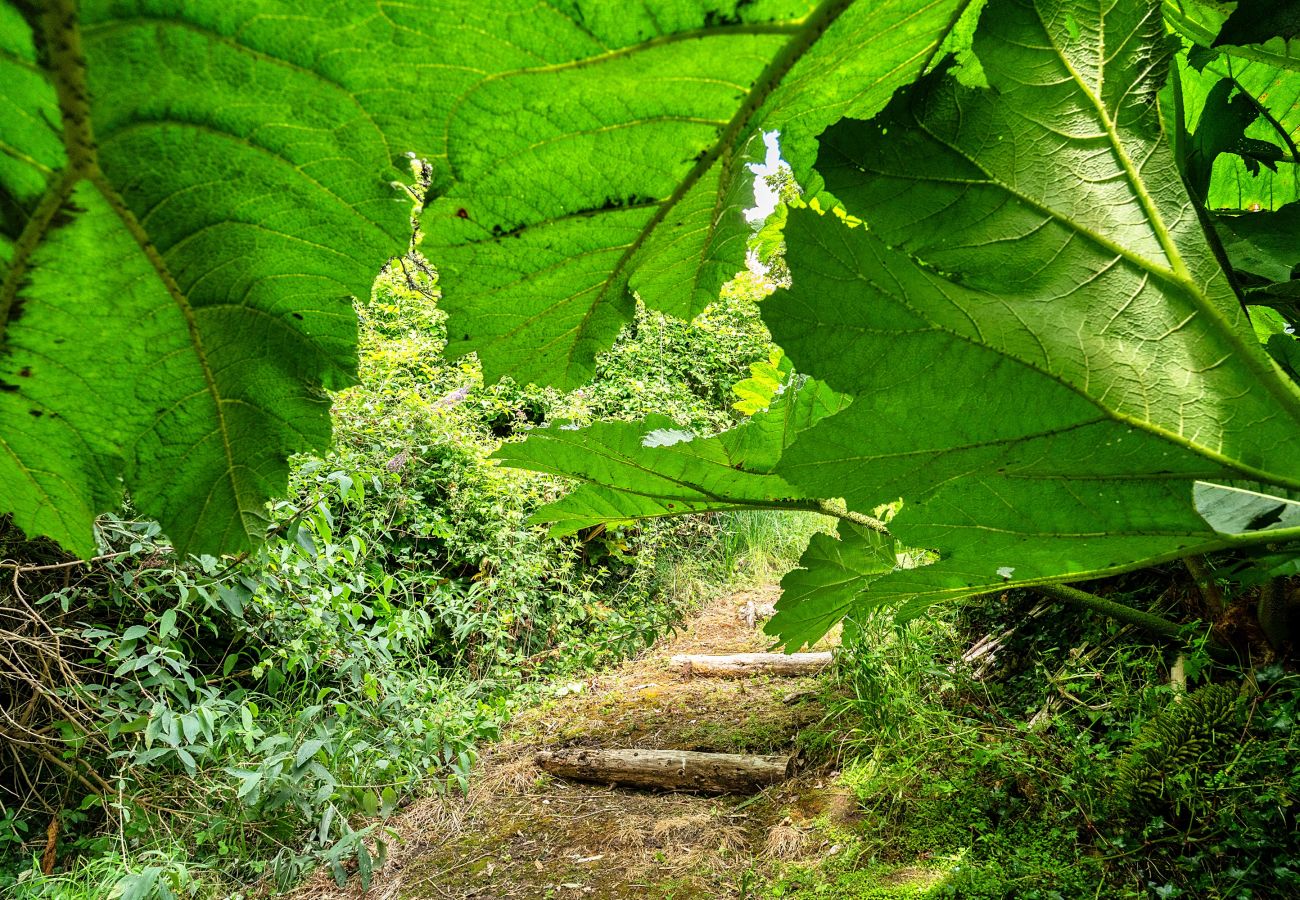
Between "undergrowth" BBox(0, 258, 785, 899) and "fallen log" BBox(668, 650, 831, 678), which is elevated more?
"undergrowth" BBox(0, 258, 785, 899)

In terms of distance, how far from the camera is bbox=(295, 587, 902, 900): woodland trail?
2662mm

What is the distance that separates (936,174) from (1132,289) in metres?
0.13

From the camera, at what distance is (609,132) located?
1.10 ft

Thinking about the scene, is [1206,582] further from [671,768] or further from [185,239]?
[671,768]

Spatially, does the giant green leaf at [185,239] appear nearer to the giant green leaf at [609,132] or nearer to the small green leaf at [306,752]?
the giant green leaf at [609,132]

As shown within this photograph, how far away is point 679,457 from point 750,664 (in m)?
3.93

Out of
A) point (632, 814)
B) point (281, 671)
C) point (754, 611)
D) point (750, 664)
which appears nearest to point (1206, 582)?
point (632, 814)

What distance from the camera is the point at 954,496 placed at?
1.50 ft

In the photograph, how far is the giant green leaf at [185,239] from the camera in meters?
0.22

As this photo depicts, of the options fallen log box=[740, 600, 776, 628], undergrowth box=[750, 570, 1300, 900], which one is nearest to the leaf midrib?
undergrowth box=[750, 570, 1300, 900]

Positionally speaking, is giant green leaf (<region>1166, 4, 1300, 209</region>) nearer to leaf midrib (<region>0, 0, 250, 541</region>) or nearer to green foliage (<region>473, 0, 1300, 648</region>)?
green foliage (<region>473, 0, 1300, 648</region>)

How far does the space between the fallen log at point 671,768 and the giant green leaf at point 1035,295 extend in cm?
299

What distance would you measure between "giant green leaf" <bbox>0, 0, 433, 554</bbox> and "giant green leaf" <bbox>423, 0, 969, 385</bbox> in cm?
4

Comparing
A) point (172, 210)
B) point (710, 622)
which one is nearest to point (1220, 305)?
point (172, 210)
